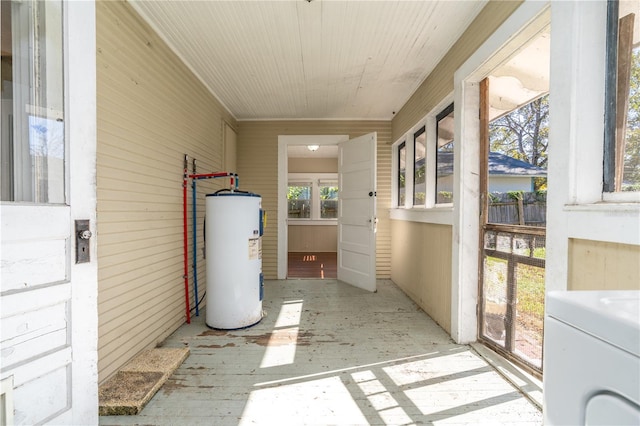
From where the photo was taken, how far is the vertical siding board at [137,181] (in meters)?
1.83

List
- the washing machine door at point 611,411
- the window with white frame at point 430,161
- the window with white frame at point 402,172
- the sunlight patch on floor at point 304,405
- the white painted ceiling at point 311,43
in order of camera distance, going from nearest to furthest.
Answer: the washing machine door at point 611,411 → the sunlight patch on floor at point 304,405 → the white painted ceiling at point 311,43 → the window with white frame at point 430,161 → the window with white frame at point 402,172

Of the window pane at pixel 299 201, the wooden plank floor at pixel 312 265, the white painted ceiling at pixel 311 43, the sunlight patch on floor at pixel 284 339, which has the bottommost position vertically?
the wooden plank floor at pixel 312 265

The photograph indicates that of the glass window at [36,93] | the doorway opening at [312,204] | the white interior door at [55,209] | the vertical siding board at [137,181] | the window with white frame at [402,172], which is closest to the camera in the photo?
the white interior door at [55,209]

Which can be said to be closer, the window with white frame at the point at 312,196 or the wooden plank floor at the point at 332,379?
the wooden plank floor at the point at 332,379

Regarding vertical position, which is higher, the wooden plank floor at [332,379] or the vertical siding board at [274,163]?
the vertical siding board at [274,163]

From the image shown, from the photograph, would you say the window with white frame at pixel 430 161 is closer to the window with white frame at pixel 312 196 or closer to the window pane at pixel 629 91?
the window pane at pixel 629 91

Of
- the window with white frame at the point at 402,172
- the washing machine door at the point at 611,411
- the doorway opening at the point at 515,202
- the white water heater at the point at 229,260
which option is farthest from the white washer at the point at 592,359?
the window with white frame at the point at 402,172

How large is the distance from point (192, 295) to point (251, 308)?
0.89 meters

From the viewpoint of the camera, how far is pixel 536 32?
66.0 inches

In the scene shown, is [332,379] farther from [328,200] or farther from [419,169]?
[328,200]

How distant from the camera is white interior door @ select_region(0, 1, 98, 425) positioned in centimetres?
98

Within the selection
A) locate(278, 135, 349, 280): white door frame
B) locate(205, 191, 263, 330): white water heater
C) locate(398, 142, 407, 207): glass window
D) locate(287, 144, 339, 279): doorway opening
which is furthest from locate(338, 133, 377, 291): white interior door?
locate(287, 144, 339, 279): doorway opening

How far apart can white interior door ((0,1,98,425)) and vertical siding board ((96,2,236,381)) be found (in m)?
0.68

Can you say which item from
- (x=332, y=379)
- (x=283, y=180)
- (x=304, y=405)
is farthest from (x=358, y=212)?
(x=304, y=405)
